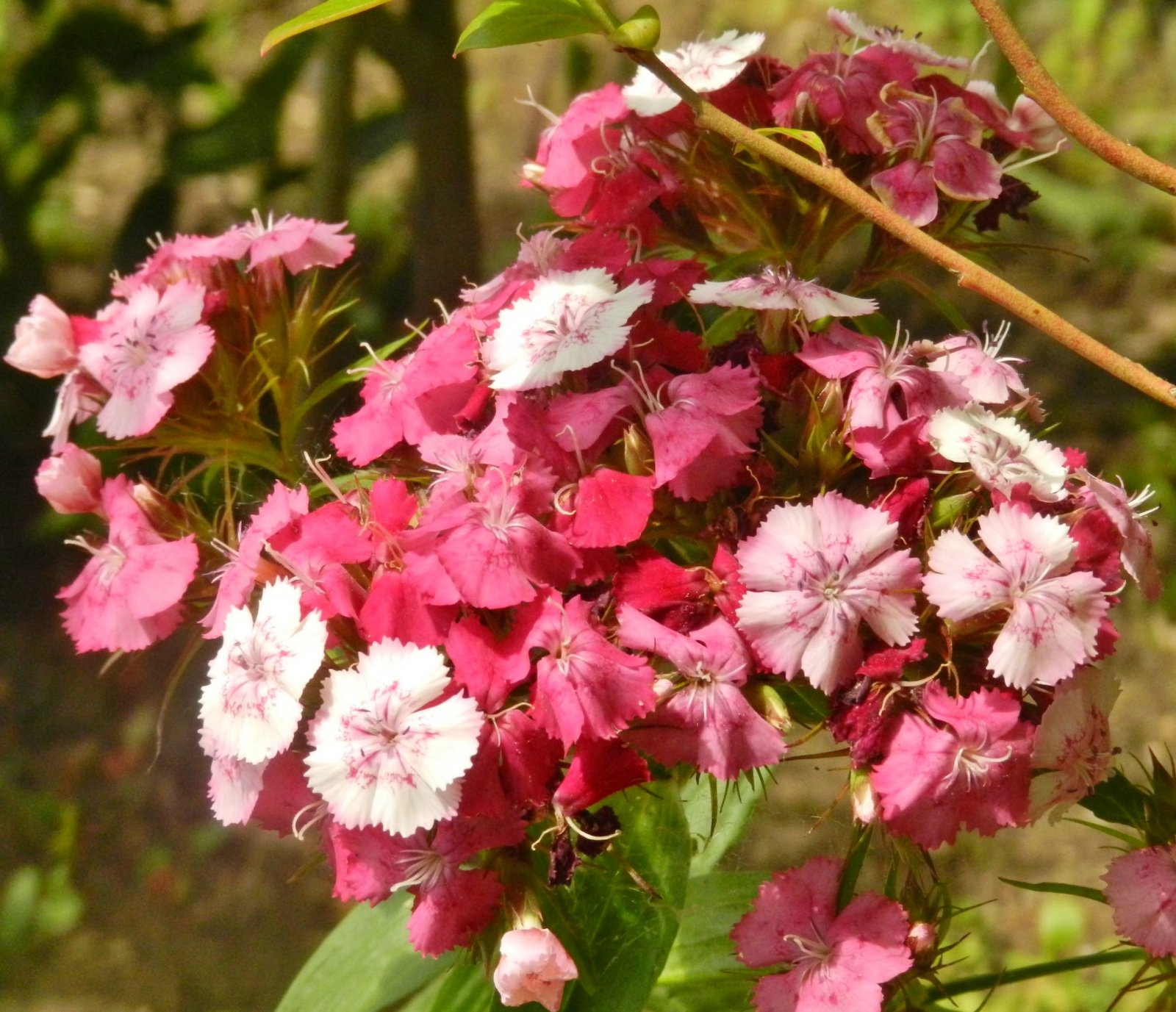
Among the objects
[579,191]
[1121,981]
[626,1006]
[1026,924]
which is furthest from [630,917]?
[1026,924]

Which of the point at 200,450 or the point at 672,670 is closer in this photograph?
the point at 672,670

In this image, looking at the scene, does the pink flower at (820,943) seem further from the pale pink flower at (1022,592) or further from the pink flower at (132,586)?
the pink flower at (132,586)

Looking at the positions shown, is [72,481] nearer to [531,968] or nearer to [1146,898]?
[531,968]

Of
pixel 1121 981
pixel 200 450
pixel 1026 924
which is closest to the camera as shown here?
pixel 200 450

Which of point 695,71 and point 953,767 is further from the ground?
point 695,71

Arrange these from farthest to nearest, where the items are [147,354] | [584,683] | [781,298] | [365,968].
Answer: [365,968] < [147,354] < [781,298] < [584,683]

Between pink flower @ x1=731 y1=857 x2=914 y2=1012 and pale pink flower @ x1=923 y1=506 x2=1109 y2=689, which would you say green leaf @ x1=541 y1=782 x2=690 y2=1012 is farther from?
pale pink flower @ x1=923 y1=506 x2=1109 y2=689

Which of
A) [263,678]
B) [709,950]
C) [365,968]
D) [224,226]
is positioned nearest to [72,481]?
[263,678]

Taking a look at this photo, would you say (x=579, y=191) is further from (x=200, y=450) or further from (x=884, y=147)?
(x=200, y=450)
